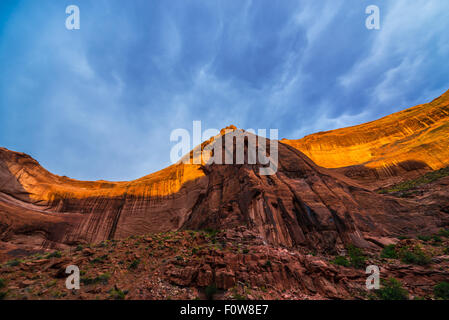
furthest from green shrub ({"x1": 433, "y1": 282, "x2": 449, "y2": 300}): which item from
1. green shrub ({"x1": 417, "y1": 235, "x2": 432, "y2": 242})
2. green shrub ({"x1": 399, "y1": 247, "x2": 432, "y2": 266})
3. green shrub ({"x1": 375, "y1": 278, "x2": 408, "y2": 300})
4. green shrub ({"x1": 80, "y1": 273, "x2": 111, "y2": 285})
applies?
green shrub ({"x1": 80, "y1": 273, "x2": 111, "y2": 285})

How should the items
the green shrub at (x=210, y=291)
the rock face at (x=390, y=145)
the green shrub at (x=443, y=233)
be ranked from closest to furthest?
the green shrub at (x=210, y=291)
the green shrub at (x=443, y=233)
the rock face at (x=390, y=145)

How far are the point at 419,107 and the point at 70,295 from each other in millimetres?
81021

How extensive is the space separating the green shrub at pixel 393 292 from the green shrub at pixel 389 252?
4144mm

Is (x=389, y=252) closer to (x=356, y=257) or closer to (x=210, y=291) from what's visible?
(x=356, y=257)

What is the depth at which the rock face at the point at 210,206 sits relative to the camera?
19547 millimetres

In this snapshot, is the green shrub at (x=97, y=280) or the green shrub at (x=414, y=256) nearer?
the green shrub at (x=97, y=280)

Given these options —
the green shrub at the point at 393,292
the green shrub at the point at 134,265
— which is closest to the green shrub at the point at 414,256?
the green shrub at the point at 393,292

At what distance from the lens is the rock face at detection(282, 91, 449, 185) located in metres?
37.8

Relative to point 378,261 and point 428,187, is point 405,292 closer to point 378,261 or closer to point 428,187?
point 378,261

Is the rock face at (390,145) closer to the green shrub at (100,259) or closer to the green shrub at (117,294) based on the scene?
the green shrub at (117,294)

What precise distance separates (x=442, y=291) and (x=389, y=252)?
5.13 m

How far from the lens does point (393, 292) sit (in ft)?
37.7

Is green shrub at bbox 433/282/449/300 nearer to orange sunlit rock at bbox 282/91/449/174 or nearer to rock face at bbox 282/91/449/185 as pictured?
rock face at bbox 282/91/449/185

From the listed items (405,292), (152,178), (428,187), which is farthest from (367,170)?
(152,178)
